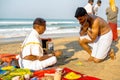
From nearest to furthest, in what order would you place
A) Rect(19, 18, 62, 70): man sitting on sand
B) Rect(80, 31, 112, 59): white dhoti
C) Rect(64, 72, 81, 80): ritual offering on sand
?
Rect(64, 72, 81, 80): ritual offering on sand
Rect(19, 18, 62, 70): man sitting on sand
Rect(80, 31, 112, 59): white dhoti

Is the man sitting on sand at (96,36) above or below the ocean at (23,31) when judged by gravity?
above

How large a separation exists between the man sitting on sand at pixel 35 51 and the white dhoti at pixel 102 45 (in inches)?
72.4

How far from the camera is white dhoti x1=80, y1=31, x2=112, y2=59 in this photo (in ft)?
24.5

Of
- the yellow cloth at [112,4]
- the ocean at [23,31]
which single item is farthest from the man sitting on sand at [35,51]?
the ocean at [23,31]

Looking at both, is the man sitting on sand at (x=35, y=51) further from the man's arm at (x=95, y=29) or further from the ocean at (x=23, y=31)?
the ocean at (x=23, y=31)

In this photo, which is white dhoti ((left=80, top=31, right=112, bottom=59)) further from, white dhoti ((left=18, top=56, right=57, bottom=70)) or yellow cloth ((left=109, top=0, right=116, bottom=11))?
yellow cloth ((left=109, top=0, right=116, bottom=11))

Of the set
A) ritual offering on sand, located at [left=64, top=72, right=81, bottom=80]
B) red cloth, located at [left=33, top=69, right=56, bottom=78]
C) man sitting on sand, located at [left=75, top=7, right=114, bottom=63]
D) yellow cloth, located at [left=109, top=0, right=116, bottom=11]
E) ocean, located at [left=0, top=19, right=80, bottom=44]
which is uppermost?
yellow cloth, located at [left=109, top=0, right=116, bottom=11]

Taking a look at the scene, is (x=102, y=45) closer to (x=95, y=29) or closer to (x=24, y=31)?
(x=95, y=29)

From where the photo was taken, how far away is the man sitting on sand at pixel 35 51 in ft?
18.9

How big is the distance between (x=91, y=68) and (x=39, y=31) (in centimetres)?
177

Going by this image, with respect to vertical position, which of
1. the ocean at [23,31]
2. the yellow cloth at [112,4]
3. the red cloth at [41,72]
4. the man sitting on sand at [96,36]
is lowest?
the ocean at [23,31]

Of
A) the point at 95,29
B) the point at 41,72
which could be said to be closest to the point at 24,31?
the point at 95,29

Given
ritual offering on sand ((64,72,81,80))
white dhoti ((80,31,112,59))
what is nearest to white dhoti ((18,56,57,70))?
ritual offering on sand ((64,72,81,80))

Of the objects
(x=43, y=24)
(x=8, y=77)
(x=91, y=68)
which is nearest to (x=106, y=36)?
(x=91, y=68)
